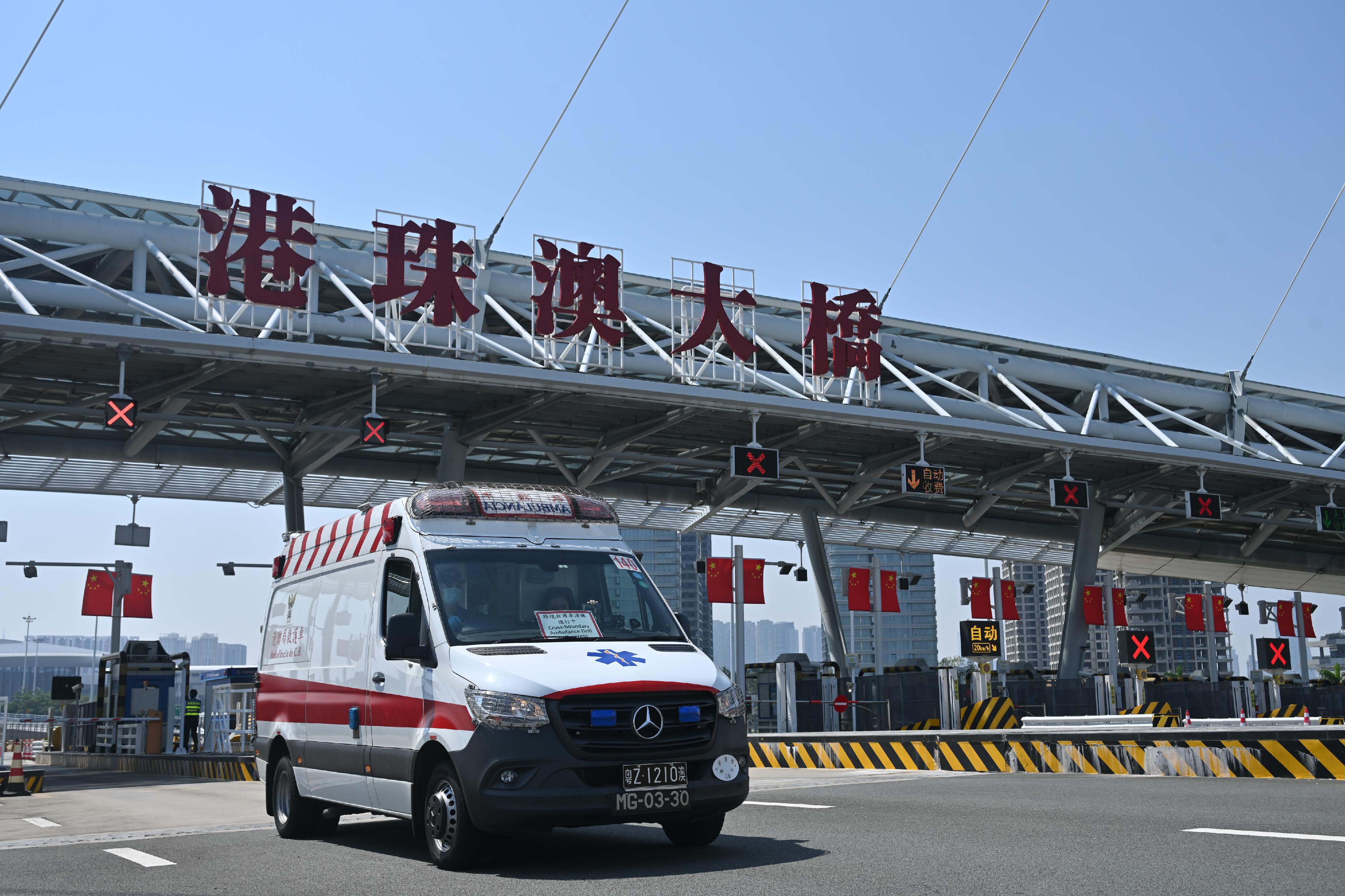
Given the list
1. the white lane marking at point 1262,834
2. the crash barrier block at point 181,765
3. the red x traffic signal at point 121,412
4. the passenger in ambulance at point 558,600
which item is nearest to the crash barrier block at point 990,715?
the crash barrier block at point 181,765

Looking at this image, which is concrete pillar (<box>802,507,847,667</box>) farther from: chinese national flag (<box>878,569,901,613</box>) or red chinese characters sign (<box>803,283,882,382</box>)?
red chinese characters sign (<box>803,283,882,382</box>)

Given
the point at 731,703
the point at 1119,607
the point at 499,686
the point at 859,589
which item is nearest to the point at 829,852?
the point at 731,703

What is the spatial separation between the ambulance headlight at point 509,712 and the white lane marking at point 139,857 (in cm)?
282

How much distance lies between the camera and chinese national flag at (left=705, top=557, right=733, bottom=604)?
35094 mm

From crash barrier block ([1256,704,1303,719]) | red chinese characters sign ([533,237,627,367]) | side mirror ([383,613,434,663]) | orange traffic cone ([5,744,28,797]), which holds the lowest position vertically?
orange traffic cone ([5,744,28,797])

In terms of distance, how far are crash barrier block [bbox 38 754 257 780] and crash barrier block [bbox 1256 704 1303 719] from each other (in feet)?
79.0

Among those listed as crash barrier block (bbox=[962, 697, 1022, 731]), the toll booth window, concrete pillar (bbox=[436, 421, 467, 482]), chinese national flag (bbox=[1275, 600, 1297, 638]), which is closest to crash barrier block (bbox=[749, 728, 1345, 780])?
crash barrier block (bbox=[962, 697, 1022, 731])

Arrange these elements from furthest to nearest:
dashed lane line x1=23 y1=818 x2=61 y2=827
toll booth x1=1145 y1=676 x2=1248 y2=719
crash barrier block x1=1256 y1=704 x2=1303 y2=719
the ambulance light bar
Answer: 1. toll booth x1=1145 y1=676 x2=1248 y2=719
2. crash barrier block x1=1256 y1=704 x2=1303 y2=719
3. dashed lane line x1=23 y1=818 x2=61 y2=827
4. the ambulance light bar

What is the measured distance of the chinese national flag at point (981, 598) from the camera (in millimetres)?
43625

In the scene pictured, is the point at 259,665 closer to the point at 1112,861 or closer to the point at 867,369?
the point at 1112,861

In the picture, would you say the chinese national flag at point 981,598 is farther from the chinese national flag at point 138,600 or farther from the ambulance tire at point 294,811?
the ambulance tire at point 294,811

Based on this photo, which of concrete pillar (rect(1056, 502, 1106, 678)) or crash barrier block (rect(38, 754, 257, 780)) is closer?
crash barrier block (rect(38, 754, 257, 780))

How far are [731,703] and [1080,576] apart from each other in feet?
105

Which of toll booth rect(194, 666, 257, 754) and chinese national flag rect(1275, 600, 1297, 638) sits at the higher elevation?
chinese national flag rect(1275, 600, 1297, 638)
